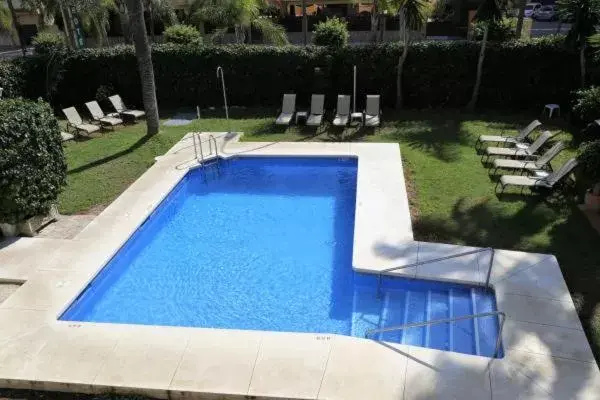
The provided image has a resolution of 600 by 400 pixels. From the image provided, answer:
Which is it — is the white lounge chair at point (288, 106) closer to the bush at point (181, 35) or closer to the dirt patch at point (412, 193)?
the dirt patch at point (412, 193)

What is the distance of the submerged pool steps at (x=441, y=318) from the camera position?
7531 mm

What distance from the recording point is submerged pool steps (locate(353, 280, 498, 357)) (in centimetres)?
753

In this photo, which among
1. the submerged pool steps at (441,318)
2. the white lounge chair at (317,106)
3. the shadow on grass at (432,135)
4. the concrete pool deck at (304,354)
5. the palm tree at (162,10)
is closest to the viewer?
the concrete pool deck at (304,354)

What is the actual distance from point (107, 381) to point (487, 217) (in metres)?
8.26

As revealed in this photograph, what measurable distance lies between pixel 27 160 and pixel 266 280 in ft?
18.4

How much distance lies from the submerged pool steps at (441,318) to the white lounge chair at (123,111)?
13.5 m

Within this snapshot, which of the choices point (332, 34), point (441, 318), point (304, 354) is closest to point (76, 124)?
point (332, 34)

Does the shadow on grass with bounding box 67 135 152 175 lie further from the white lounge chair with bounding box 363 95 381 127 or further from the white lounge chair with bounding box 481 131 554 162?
the white lounge chair with bounding box 481 131 554 162

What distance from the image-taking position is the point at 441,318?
8133 mm

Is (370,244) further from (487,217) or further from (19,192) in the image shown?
(19,192)

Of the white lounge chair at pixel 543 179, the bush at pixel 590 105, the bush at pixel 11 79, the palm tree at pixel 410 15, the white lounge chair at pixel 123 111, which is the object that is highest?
the palm tree at pixel 410 15

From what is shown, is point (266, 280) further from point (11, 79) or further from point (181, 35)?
point (11, 79)

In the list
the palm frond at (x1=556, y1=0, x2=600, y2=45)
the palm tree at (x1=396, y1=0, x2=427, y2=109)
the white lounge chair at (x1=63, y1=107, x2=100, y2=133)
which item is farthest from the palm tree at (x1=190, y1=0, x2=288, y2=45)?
the palm frond at (x1=556, y1=0, x2=600, y2=45)

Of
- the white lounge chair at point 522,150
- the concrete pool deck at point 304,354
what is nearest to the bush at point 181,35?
the white lounge chair at point 522,150
